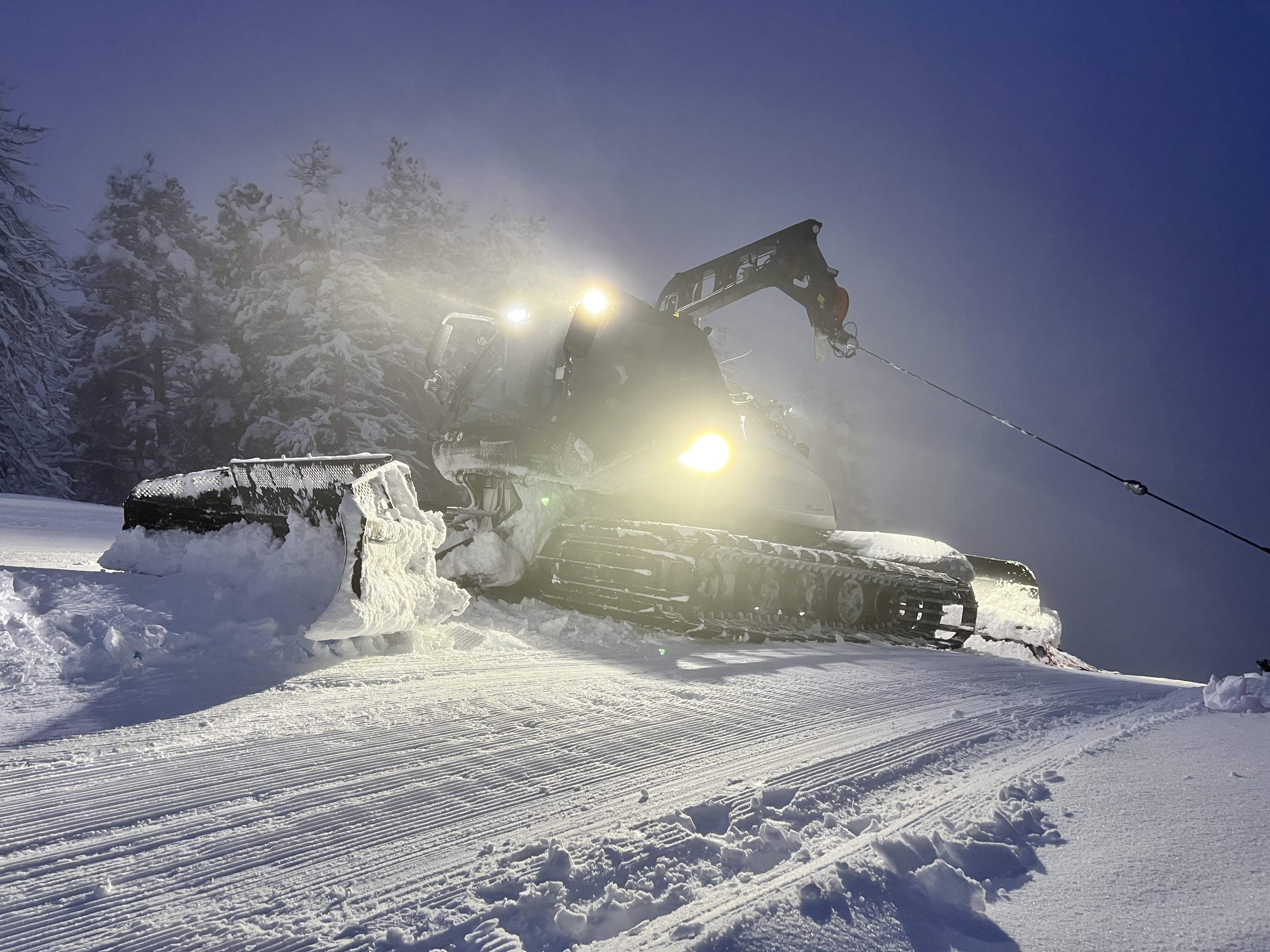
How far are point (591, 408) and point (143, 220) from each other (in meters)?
→ 25.3

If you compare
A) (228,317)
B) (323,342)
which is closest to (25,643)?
(323,342)

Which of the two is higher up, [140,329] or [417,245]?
[417,245]

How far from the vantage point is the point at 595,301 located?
5.33 metres

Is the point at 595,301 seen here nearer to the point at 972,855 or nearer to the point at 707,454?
the point at 707,454

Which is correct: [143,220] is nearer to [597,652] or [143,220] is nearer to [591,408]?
[591,408]

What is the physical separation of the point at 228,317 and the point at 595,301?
22.2 metres

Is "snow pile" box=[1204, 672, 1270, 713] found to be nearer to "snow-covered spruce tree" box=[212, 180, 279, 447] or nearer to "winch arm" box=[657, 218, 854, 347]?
"winch arm" box=[657, 218, 854, 347]

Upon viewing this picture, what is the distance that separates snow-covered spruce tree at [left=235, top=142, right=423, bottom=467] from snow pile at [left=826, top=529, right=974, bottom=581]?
13.8 m

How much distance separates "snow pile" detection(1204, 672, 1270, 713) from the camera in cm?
371

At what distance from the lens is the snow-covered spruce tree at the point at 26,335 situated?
18219 mm

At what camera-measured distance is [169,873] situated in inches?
51.9

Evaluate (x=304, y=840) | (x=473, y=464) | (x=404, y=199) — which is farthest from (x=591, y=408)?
(x=404, y=199)

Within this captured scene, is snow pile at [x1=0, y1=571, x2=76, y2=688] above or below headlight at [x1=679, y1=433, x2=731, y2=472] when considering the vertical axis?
below

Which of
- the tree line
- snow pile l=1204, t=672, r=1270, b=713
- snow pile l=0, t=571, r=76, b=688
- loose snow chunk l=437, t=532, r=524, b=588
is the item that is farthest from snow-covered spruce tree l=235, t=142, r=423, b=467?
snow pile l=1204, t=672, r=1270, b=713
